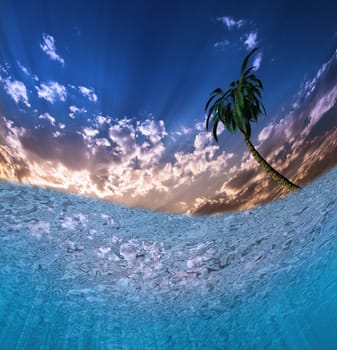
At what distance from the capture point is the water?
1302cm

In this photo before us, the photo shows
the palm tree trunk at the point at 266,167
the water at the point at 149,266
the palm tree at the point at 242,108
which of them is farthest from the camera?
→ the water at the point at 149,266

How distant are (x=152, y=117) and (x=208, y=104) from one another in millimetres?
2113

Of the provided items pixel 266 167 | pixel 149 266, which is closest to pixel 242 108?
pixel 266 167

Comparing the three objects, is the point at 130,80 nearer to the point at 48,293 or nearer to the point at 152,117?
the point at 152,117

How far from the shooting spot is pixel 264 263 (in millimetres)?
17422

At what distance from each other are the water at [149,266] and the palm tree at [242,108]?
2.94 metres

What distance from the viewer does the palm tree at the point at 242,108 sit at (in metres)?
11.0

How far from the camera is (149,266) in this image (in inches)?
605

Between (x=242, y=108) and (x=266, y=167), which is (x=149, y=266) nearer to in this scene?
(x=266, y=167)

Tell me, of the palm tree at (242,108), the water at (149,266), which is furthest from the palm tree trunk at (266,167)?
the water at (149,266)

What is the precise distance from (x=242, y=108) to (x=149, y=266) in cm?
884

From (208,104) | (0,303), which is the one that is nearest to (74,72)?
(208,104)

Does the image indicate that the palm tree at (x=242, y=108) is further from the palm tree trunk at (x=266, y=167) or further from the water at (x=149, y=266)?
the water at (x=149, y=266)

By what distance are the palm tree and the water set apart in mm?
2945
